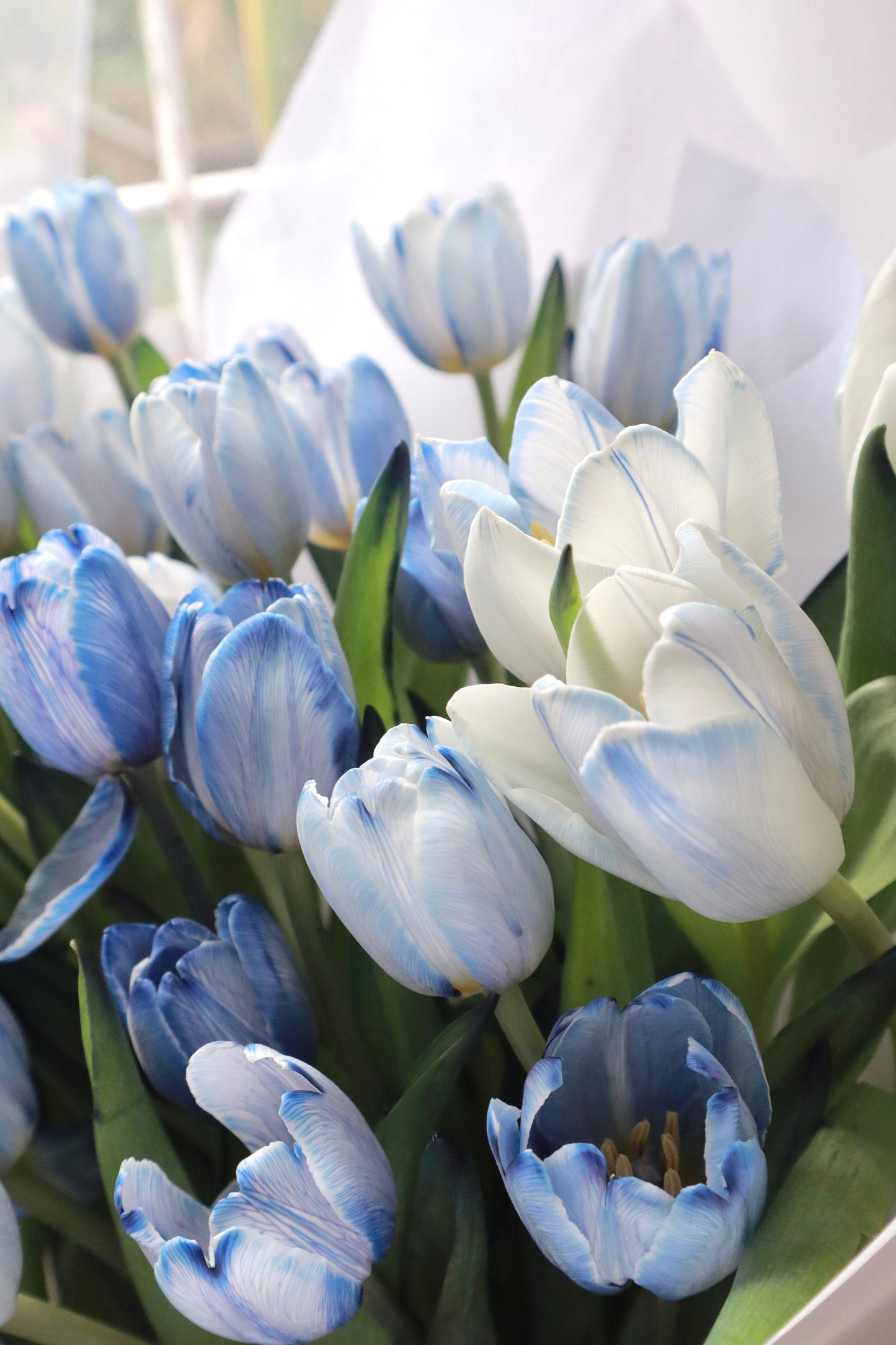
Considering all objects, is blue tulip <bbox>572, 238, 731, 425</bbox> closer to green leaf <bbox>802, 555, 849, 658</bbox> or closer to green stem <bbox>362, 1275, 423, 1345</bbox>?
green leaf <bbox>802, 555, 849, 658</bbox>

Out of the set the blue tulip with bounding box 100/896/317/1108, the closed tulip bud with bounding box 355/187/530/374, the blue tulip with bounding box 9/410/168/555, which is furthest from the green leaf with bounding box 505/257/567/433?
the blue tulip with bounding box 100/896/317/1108

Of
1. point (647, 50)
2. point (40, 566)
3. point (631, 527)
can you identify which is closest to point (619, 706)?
point (631, 527)

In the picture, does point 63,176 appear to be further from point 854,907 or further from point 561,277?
point 854,907

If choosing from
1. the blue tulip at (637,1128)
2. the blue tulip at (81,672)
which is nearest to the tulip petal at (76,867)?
the blue tulip at (81,672)

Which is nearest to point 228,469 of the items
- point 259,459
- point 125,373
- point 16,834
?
point 259,459

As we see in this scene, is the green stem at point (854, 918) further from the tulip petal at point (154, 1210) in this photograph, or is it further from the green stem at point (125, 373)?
the green stem at point (125, 373)

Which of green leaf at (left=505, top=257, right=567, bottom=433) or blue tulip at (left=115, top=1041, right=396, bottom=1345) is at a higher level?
green leaf at (left=505, top=257, right=567, bottom=433)

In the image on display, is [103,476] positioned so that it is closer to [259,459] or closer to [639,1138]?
[259,459]
